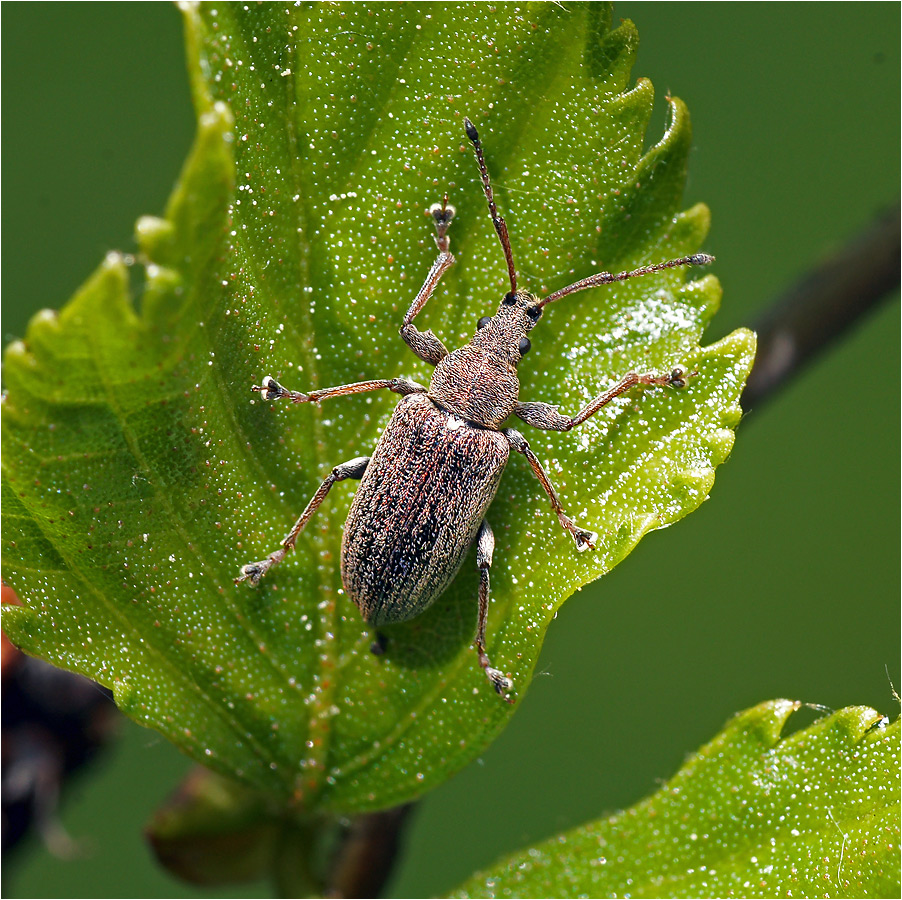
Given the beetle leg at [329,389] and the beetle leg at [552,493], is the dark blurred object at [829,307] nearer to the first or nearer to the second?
the beetle leg at [552,493]

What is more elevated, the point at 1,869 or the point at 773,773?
the point at 773,773

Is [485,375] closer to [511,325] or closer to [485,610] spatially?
[511,325]

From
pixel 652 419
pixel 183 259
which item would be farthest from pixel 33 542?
pixel 652 419

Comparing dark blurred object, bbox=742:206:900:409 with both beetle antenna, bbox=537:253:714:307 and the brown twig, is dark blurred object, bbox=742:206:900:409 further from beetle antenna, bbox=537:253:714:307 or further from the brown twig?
the brown twig

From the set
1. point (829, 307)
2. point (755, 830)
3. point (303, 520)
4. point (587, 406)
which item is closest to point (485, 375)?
point (587, 406)

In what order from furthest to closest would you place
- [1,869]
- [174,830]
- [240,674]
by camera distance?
[1,869], [174,830], [240,674]

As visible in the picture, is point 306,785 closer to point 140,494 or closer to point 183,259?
point 140,494

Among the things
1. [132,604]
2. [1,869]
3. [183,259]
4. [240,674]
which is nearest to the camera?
[183,259]

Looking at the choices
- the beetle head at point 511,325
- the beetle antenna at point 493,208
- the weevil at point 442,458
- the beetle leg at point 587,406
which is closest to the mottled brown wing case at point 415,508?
the weevil at point 442,458
